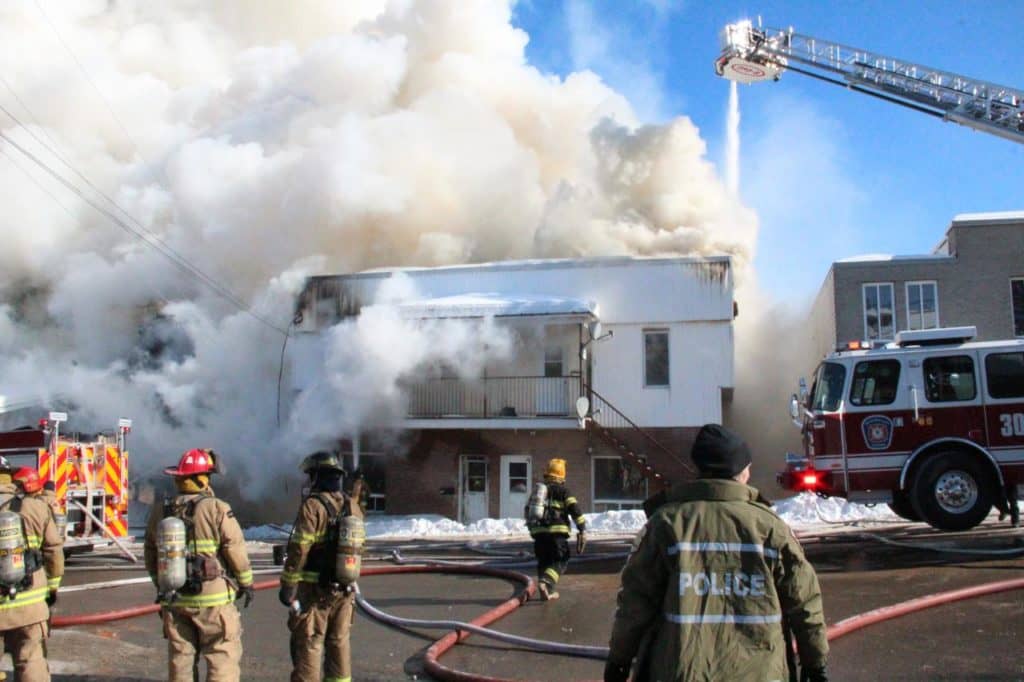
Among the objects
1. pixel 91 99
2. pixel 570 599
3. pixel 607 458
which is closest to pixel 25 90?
pixel 91 99

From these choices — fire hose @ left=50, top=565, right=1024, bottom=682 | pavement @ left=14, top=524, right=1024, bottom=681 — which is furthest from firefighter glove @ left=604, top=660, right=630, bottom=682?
pavement @ left=14, top=524, right=1024, bottom=681

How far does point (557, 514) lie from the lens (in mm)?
8180

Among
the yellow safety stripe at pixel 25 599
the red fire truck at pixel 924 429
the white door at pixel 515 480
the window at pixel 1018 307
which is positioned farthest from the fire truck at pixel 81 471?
the window at pixel 1018 307

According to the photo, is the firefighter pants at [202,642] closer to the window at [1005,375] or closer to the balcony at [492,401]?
the window at [1005,375]

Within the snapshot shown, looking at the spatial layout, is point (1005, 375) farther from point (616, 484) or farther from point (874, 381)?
point (616, 484)

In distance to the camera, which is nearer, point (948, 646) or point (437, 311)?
point (948, 646)

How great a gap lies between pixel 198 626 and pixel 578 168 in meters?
24.1

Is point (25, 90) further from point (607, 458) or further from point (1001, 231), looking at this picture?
point (1001, 231)

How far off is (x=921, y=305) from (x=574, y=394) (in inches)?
298

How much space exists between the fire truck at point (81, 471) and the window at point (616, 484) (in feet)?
30.5

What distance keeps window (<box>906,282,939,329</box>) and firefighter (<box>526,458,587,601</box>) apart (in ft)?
42.4

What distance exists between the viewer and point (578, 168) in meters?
27.3

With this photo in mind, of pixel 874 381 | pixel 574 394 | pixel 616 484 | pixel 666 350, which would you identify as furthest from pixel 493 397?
pixel 874 381

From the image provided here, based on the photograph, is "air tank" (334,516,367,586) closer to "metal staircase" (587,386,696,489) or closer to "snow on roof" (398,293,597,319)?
"snow on roof" (398,293,597,319)
